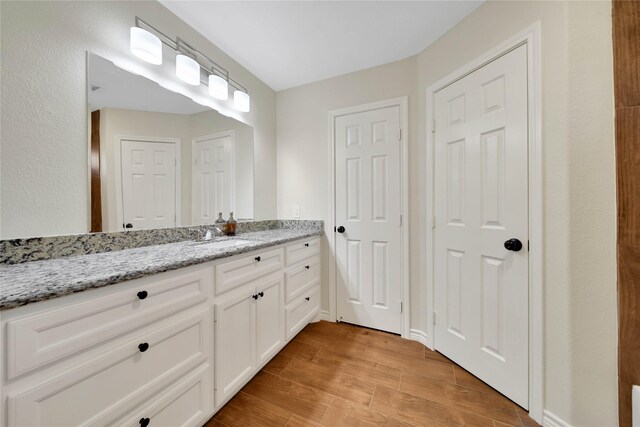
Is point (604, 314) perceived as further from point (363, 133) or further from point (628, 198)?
point (363, 133)

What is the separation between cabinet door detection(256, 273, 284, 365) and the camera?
57.2 inches

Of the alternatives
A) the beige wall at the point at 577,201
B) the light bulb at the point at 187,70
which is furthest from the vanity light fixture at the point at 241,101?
the beige wall at the point at 577,201

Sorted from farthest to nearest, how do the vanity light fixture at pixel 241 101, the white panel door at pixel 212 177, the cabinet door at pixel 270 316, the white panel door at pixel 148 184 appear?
the vanity light fixture at pixel 241 101
the white panel door at pixel 212 177
the cabinet door at pixel 270 316
the white panel door at pixel 148 184

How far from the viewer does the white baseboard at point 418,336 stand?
189 centimetres

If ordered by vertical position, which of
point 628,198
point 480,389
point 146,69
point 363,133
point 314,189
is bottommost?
point 480,389

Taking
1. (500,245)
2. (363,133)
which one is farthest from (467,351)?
(363,133)

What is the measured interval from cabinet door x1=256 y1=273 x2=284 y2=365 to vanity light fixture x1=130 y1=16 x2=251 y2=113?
1471 mm

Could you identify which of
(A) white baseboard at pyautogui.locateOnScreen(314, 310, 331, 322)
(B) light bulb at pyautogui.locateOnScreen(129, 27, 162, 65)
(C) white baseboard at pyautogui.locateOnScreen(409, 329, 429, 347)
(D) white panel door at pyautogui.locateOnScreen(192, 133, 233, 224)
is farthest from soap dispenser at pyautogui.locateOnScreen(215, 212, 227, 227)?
(C) white baseboard at pyautogui.locateOnScreen(409, 329, 429, 347)

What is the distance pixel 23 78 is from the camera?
96cm

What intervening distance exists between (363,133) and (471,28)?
38.2 inches

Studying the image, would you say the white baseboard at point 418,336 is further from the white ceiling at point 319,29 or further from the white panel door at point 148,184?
the white ceiling at point 319,29

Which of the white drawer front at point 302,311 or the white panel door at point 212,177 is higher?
the white panel door at point 212,177

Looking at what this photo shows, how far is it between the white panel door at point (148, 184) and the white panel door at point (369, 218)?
1353 millimetres

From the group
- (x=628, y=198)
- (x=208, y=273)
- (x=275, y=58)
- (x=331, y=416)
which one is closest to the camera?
(x=628, y=198)
